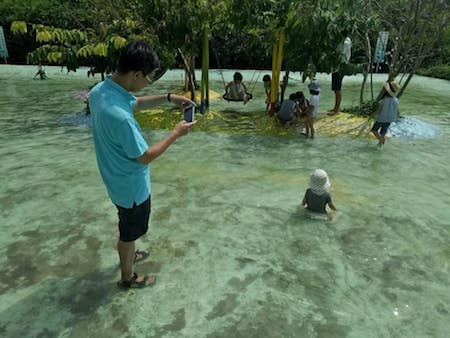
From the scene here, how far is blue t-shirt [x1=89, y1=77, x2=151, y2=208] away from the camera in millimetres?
2877

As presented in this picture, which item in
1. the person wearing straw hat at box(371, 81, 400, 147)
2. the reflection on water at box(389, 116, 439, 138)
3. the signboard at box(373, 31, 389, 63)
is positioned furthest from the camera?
the signboard at box(373, 31, 389, 63)

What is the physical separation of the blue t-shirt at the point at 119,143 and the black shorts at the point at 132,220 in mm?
A: 72

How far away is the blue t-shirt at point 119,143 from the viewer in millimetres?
2877

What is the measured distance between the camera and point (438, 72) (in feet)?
73.7

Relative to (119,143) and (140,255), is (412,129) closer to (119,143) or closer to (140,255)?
(140,255)

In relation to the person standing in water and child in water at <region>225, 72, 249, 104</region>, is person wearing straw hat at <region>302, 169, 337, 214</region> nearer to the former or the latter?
the person standing in water

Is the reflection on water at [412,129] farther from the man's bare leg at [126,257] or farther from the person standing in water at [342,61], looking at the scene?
the man's bare leg at [126,257]

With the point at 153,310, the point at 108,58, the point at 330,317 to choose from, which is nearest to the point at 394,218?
the point at 330,317

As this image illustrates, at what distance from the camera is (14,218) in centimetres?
526

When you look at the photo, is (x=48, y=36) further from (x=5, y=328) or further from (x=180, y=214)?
(x=5, y=328)

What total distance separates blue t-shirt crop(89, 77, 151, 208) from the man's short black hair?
162mm

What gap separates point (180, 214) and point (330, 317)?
2.57m

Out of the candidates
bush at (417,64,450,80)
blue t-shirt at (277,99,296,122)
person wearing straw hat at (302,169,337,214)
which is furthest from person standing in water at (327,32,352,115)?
bush at (417,64,450,80)

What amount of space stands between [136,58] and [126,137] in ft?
1.99
